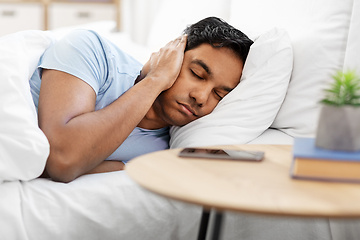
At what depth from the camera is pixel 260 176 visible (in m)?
0.65

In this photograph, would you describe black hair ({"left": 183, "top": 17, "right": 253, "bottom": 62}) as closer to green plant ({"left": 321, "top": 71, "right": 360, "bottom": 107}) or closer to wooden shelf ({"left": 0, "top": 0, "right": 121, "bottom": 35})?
green plant ({"left": 321, "top": 71, "right": 360, "bottom": 107})

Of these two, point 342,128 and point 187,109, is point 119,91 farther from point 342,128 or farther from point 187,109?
point 342,128

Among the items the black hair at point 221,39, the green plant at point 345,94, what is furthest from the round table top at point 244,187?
the black hair at point 221,39

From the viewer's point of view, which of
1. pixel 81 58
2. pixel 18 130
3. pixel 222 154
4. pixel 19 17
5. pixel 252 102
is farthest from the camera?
pixel 19 17

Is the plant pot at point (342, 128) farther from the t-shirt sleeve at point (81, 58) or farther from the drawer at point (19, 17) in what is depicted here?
the drawer at point (19, 17)

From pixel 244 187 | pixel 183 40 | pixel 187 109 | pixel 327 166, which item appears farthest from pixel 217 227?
pixel 183 40

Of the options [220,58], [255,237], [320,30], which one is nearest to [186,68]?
[220,58]

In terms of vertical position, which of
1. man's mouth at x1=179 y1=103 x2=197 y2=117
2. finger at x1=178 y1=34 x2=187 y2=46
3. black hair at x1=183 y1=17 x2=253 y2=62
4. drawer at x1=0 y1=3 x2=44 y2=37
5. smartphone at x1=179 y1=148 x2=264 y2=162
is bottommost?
drawer at x1=0 y1=3 x2=44 y2=37

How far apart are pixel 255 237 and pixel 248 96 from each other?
1.35 ft

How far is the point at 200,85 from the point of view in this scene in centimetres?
121

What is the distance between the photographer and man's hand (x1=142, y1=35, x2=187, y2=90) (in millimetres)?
1193

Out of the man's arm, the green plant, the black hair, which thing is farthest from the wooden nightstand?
the black hair

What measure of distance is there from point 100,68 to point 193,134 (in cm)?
33

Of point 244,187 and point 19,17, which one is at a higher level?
point 244,187
